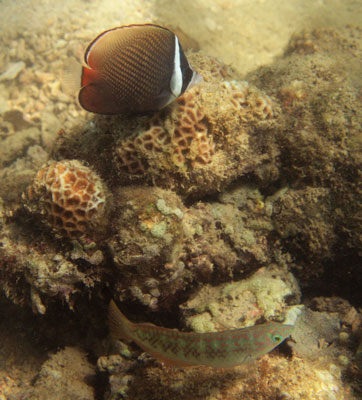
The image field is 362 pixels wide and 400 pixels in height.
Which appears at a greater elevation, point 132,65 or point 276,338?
point 132,65

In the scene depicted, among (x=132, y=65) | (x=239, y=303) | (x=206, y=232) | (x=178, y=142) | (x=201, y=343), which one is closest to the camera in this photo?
(x=132, y=65)

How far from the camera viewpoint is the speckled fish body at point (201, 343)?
7.93 ft

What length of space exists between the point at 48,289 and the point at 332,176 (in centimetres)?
333

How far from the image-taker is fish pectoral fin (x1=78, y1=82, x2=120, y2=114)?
2.29m

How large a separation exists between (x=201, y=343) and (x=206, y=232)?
1.19 m

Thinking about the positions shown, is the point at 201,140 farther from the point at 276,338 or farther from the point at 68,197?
the point at 276,338

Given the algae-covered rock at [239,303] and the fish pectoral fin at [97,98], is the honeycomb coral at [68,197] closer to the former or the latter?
the fish pectoral fin at [97,98]

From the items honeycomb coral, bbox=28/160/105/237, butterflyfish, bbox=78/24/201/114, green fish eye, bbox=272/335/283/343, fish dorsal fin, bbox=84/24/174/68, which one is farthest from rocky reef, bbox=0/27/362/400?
fish dorsal fin, bbox=84/24/174/68

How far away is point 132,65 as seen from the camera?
7.35ft

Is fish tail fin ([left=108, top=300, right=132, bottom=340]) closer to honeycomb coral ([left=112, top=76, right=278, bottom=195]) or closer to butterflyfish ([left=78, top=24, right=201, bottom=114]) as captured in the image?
honeycomb coral ([left=112, top=76, right=278, bottom=195])

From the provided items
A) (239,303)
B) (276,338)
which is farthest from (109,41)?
(276,338)

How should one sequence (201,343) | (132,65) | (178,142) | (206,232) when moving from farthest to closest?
(206,232) → (178,142) → (201,343) → (132,65)

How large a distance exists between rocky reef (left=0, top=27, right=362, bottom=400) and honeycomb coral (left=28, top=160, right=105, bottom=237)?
1 centimetres

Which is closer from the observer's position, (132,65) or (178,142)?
(132,65)
